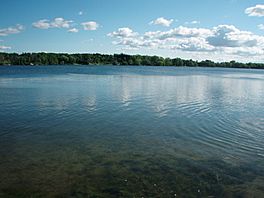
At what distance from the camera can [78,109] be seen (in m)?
26.0

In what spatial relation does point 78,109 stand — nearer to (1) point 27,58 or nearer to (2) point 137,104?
(2) point 137,104

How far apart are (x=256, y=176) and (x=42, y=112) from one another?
17018mm

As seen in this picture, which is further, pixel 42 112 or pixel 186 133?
pixel 42 112

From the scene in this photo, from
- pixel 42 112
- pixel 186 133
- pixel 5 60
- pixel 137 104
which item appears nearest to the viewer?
pixel 186 133

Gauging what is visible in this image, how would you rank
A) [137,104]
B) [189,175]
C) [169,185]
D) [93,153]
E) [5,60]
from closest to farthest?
[169,185] < [189,175] < [93,153] < [137,104] < [5,60]

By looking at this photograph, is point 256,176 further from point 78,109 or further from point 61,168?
point 78,109

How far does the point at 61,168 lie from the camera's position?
12.3 meters

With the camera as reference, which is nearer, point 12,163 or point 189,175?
point 189,175

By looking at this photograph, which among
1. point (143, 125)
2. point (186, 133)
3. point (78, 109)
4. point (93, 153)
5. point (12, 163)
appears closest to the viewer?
point (12, 163)

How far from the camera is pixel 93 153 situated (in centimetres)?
1443

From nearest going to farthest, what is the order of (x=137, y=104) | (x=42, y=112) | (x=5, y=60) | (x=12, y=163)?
(x=12, y=163), (x=42, y=112), (x=137, y=104), (x=5, y=60)

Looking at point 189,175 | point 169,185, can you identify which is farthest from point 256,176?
point 169,185

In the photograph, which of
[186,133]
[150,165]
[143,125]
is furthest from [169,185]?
[143,125]

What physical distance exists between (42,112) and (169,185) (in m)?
15.7
